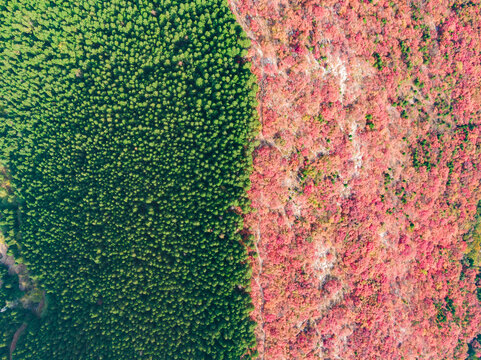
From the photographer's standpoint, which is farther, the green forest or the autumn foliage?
the autumn foliage

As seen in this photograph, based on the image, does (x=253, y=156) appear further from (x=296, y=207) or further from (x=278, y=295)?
(x=278, y=295)

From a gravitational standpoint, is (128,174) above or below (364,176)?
below

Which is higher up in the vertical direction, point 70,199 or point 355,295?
point 70,199

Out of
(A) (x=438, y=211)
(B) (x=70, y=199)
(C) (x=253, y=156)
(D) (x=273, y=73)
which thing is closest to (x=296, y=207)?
(C) (x=253, y=156)

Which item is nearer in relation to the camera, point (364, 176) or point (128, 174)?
point (364, 176)
